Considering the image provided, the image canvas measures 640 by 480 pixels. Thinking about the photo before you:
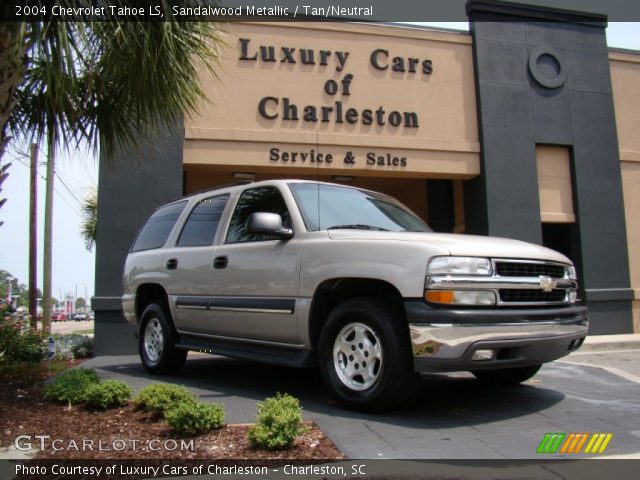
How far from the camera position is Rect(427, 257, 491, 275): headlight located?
3.99m

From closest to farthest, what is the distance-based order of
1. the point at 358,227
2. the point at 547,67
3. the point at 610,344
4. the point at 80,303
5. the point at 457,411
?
the point at 457,411
the point at 358,227
the point at 610,344
the point at 547,67
the point at 80,303

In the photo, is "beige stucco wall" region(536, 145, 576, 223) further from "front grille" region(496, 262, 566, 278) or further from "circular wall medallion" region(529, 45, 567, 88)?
"front grille" region(496, 262, 566, 278)

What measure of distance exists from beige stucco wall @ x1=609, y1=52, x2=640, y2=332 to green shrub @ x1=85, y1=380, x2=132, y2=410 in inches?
439

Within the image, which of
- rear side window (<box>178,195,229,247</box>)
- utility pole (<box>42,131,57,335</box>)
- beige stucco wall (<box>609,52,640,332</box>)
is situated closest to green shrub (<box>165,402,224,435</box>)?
rear side window (<box>178,195,229,247</box>)

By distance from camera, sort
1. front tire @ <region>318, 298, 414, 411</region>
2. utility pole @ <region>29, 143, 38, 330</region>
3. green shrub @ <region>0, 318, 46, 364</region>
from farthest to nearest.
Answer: utility pole @ <region>29, 143, 38, 330</region>, green shrub @ <region>0, 318, 46, 364</region>, front tire @ <region>318, 298, 414, 411</region>

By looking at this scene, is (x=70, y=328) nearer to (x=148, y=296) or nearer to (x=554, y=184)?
(x=148, y=296)

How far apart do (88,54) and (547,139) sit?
32.1ft

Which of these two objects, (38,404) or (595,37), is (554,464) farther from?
(595,37)

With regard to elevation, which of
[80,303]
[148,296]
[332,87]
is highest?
[332,87]

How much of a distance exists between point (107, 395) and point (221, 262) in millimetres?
1667

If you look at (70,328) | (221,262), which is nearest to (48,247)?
(221,262)

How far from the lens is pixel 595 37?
12.6 metres

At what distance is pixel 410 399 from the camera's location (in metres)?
4.38

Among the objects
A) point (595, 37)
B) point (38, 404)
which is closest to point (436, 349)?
point (38, 404)
